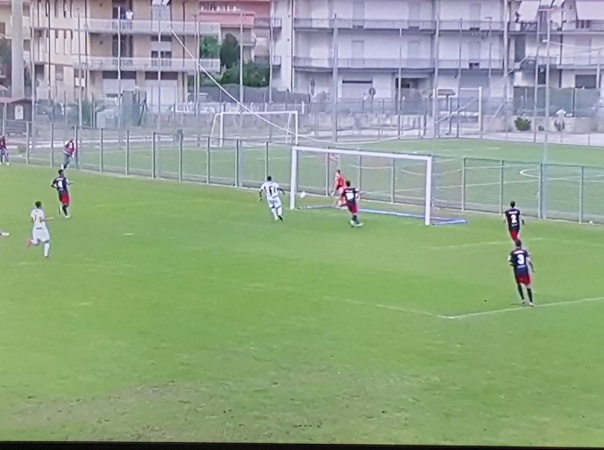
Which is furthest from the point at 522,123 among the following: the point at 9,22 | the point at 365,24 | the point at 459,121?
the point at 9,22

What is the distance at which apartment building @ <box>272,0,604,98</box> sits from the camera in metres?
7.16

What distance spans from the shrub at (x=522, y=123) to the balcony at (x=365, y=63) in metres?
8.84

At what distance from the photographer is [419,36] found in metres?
6.93

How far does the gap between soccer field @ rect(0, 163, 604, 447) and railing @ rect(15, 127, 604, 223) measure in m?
1.94

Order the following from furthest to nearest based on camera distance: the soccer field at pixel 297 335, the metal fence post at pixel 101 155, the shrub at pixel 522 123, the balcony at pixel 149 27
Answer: the shrub at pixel 522 123 < the metal fence post at pixel 101 155 < the balcony at pixel 149 27 < the soccer field at pixel 297 335

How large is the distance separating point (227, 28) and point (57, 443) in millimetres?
3453

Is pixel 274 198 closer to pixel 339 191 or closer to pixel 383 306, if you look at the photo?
pixel 339 191

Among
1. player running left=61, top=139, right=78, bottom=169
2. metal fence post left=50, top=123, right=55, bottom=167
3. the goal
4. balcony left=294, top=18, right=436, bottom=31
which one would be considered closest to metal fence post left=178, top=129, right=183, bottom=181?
player running left=61, top=139, right=78, bottom=169

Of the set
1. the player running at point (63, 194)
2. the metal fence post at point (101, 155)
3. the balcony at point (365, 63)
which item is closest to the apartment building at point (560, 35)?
the balcony at point (365, 63)

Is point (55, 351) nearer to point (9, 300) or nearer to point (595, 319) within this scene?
point (9, 300)

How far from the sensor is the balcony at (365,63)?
7.16m

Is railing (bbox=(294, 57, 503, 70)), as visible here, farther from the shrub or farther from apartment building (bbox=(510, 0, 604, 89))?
the shrub

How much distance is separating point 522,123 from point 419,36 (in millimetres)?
11120

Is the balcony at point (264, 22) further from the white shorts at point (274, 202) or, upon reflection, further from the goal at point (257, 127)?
the goal at point (257, 127)
